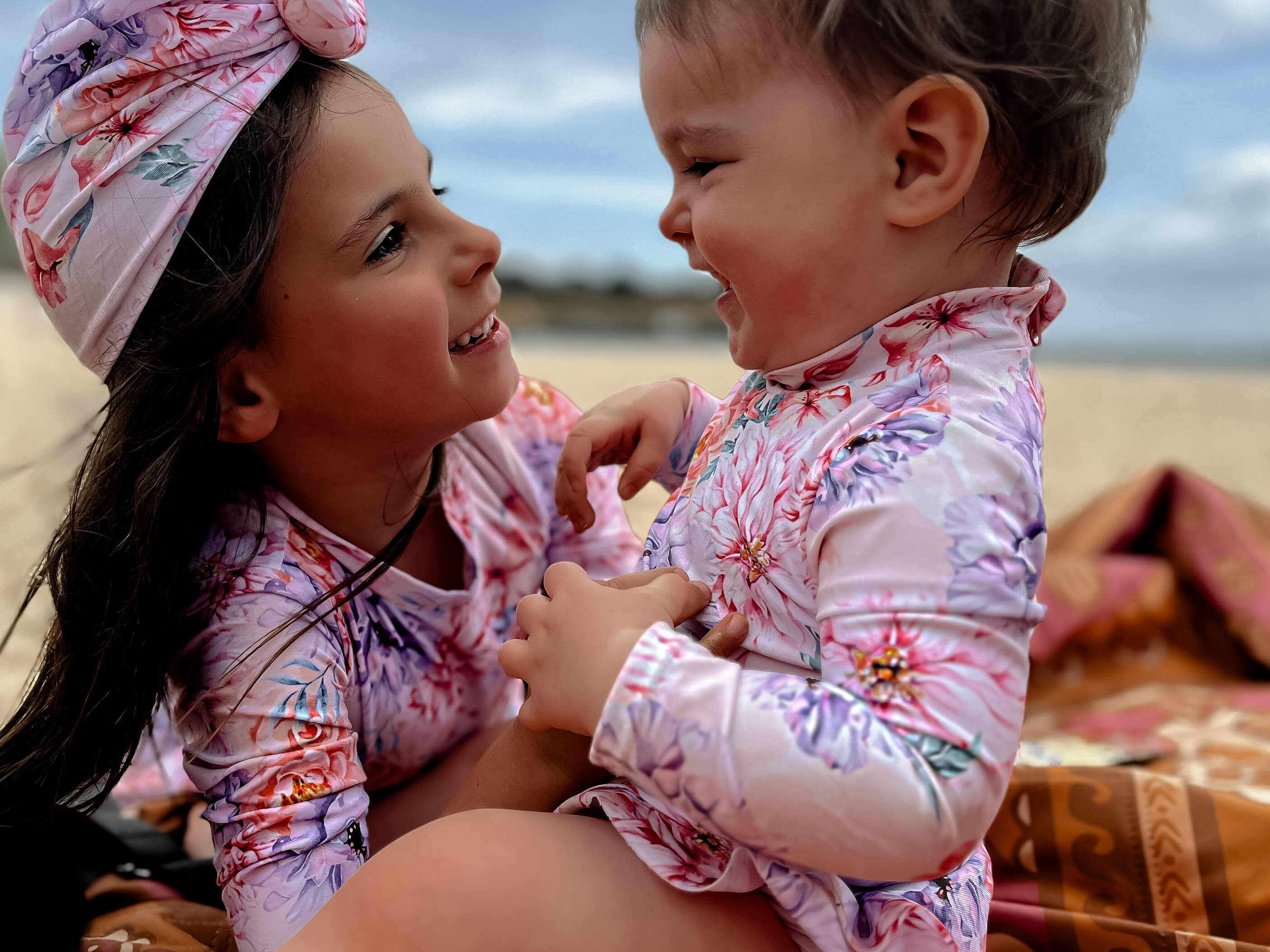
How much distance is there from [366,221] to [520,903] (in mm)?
→ 661

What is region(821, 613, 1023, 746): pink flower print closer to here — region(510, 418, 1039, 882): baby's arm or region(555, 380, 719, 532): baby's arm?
region(510, 418, 1039, 882): baby's arm

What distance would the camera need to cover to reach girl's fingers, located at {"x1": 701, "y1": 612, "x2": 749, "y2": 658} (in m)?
0.88

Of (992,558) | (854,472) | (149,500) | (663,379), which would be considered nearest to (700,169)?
(854,472)

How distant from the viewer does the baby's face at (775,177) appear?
0.85 metres

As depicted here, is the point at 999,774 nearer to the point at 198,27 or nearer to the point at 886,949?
the point at 886,949

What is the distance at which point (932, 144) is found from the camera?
0.84m

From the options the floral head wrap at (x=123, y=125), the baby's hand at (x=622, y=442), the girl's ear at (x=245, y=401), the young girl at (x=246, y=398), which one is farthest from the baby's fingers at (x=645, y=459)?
the floral head wrap at (x=123, y=125)

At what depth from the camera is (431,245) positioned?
115 cm

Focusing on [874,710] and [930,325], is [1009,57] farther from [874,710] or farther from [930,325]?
[874,710]

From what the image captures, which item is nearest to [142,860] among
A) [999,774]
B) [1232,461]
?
[999,774]

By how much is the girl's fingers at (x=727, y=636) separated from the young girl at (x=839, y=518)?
0.02m

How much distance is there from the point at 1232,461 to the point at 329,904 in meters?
3.52

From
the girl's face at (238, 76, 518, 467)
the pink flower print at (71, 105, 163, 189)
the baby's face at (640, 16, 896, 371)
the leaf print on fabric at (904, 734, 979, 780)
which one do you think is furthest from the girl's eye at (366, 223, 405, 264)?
the leaf print on fabric at (904, 734, 979, 780)

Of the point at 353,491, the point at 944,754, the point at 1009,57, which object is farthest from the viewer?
the point at 353,491
